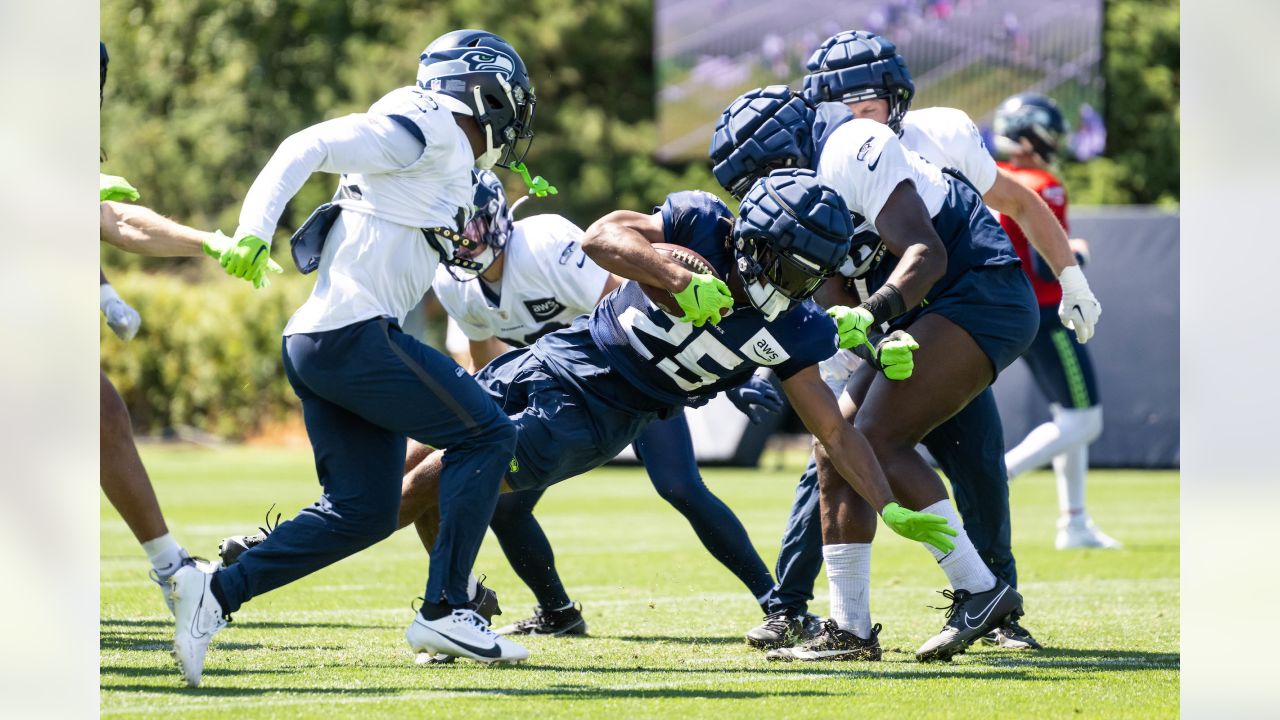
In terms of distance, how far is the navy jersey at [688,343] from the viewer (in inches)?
187

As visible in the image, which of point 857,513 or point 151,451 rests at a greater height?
point 857,513

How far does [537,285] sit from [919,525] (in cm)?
179

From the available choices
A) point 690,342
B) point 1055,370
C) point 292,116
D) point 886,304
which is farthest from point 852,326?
point 292,116

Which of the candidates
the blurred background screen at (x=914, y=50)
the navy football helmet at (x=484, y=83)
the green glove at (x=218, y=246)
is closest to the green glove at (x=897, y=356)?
the navy football helmet at (x=484, y=83)

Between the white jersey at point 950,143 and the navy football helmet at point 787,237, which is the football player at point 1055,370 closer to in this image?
the white jersey at point 950,143

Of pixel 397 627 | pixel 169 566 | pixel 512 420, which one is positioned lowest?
pixel 397 627

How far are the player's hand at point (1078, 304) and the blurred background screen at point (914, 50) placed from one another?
611 inches

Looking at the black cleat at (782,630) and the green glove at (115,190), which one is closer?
the green glove at (115,190)

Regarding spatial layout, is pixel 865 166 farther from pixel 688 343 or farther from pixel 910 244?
pixel 688 343

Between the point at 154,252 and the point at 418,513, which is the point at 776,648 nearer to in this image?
the point at 418,513

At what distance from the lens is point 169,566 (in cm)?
550

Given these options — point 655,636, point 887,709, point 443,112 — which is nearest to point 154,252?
point 443,112

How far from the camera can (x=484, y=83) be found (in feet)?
15.6
